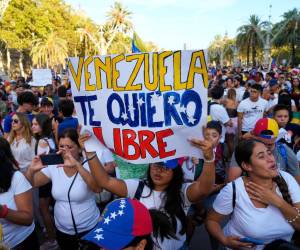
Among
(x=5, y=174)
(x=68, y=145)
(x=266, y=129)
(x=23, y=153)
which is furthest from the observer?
(x=23, y=153)

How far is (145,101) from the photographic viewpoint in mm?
2457

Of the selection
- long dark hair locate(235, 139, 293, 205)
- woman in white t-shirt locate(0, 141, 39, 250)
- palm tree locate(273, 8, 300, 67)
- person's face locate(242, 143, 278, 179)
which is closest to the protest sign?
woman in white t-shirt locate(0, 141, 39, 250)

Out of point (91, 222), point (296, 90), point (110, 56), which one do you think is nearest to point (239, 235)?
point (91, 222)

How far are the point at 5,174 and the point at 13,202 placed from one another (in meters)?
0.24

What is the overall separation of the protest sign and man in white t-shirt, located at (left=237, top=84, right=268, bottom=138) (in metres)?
6.35

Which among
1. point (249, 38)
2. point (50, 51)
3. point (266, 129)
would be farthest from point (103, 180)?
point (249, 38)

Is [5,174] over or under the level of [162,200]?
over

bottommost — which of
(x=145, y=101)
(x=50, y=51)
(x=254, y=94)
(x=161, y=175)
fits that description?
(x=161, y=175)

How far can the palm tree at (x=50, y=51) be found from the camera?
41938 millimetres

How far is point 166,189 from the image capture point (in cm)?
256

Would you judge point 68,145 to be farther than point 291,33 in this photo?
No

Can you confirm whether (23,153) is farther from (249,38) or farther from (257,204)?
(249,38)

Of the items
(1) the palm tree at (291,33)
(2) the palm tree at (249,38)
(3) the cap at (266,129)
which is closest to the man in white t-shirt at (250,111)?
(3) the cap at (266,129)

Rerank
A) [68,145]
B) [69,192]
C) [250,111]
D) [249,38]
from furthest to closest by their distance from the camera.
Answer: [249,38], [250,111], [68,145], [69,192]
